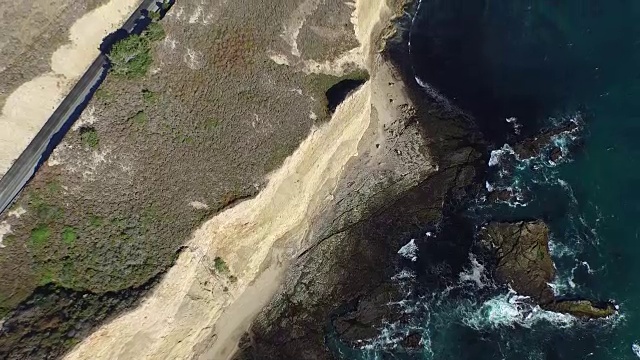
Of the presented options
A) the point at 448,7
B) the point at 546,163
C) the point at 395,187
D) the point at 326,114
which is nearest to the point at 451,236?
the point at 395,187

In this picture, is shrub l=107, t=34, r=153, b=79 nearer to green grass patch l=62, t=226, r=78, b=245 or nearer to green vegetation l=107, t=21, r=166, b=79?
green vegetation l=107, t=21, r=166, b=79

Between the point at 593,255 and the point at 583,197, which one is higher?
the point at 583,197

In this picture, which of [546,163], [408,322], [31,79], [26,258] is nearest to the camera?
[26,258]

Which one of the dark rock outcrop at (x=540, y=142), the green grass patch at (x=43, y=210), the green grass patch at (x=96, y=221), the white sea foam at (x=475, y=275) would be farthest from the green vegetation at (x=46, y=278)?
the dark rock outcrop at (x=540, y=142)

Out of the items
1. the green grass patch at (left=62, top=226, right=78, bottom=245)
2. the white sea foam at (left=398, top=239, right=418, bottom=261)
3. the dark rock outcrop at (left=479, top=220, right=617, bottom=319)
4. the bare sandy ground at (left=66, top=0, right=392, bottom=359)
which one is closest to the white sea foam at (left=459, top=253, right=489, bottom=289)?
the dark rock outcrop at (left=479, top=220, right=617, bottom=319)

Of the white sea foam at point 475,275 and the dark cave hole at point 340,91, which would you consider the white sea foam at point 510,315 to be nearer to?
the white sea foam at point 475,275

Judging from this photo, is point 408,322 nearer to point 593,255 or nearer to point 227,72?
point 593,255
